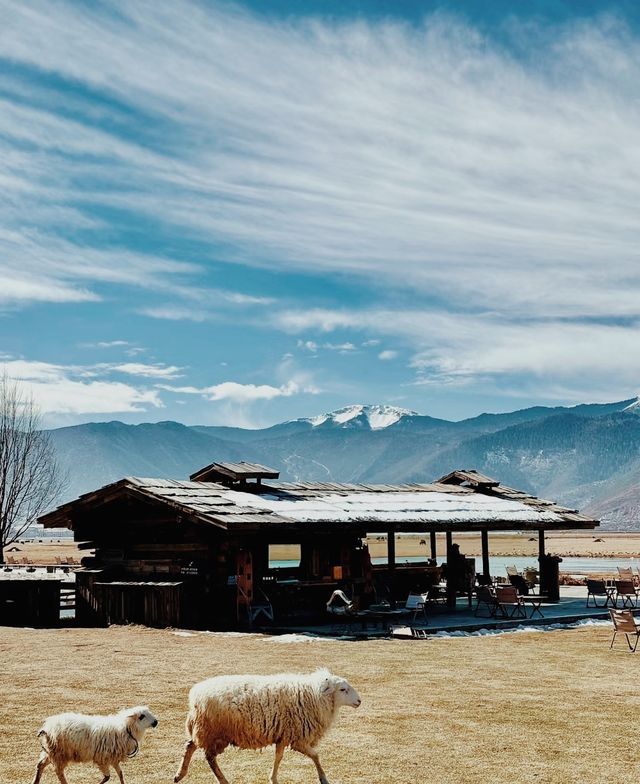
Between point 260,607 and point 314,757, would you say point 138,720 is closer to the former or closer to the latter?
point 314,757

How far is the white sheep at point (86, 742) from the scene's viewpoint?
8883 mm

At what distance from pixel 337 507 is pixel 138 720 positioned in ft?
56.9

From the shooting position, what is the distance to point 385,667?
16578 mm

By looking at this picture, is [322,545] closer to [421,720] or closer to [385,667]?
[385,667]

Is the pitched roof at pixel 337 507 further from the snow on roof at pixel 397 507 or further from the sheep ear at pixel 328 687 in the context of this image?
the sheep ear at pixel 328 687

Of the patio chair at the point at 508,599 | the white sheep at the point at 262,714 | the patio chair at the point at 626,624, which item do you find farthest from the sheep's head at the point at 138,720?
the patio chair at the point at 508,599

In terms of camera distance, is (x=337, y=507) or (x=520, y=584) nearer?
(x=337, y=507)

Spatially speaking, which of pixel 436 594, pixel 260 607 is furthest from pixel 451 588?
pixel 260 607

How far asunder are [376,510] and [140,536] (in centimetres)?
671

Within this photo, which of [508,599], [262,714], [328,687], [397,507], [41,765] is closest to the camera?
[41,765]

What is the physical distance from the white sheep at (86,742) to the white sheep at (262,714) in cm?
58

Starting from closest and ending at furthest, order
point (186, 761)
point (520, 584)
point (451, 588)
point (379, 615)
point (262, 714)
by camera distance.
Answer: point (186, 761) → point (262, 714) → point (379, 615) → point (451, 588) → point (520, 584)

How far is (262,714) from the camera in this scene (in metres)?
9.24

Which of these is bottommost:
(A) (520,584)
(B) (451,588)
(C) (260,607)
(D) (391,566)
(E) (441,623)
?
(E) (441,623)
